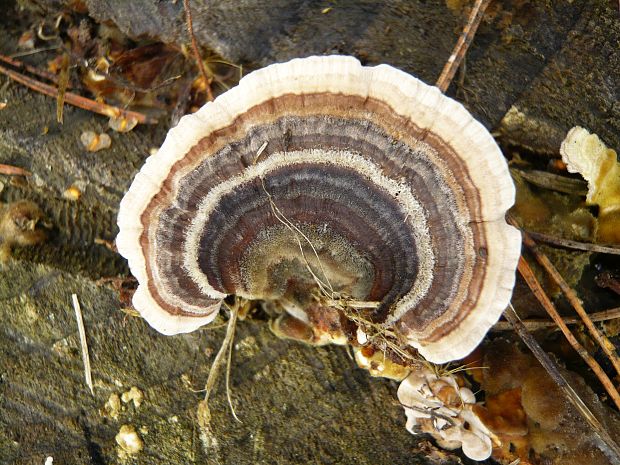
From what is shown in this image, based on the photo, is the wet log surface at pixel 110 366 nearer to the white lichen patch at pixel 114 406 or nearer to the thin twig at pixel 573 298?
the white lichen patch at pixel 114 406

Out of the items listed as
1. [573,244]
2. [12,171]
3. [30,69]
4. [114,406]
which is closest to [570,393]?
[573,244]

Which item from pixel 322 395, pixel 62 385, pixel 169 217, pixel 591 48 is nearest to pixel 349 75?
pixel 169 217

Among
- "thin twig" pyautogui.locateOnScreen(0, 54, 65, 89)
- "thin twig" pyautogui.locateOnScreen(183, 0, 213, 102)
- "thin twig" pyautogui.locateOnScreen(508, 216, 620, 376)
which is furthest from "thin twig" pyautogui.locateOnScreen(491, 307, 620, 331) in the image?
"thin twig" pyautogui.locateOnScreen(0, 54, 65, 89)

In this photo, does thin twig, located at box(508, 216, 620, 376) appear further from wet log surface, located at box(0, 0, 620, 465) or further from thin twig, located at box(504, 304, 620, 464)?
wet log surface, located at box(0, 0, 620, 465)

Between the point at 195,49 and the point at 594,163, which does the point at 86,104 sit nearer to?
the point at 195,49

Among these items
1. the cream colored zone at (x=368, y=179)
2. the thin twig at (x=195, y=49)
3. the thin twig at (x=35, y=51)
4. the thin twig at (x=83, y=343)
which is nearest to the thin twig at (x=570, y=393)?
the cream colored zone at (x=368, y=179)
